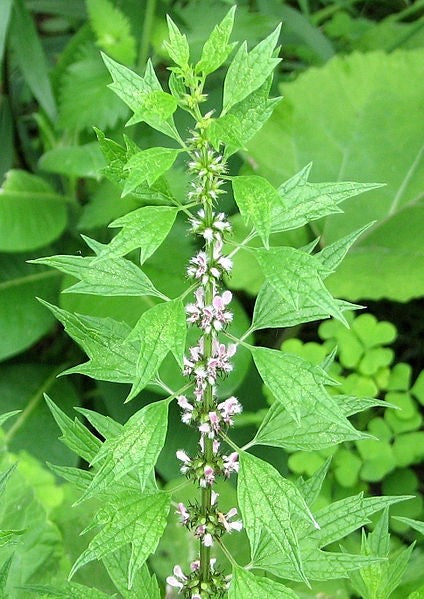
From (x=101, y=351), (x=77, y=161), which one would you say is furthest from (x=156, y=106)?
(x=77, y=161)

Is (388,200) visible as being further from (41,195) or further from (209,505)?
(209,505)

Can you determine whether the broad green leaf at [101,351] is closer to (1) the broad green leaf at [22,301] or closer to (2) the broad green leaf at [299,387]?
(2) the broad green leaf at [299,387]

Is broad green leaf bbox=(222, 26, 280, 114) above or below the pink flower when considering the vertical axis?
above

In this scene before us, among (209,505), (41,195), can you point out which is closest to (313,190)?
(209,505)

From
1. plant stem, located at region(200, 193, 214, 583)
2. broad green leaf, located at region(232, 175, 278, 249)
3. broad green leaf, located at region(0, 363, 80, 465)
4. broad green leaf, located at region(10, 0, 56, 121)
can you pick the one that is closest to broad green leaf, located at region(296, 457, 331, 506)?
plant stem, located at region(200, 193, 214, 583)

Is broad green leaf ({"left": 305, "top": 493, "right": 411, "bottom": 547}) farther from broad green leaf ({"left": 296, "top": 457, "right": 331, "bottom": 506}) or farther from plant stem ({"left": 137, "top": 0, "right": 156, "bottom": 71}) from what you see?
plant stem ({"left": 137, "top": 0, "right": 156, "bottom": 71})

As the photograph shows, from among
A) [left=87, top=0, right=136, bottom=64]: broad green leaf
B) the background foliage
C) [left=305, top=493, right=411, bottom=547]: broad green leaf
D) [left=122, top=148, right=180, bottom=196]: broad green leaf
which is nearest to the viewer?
[left=122, top=148, right=180, bottom=196]: broad green leaf
